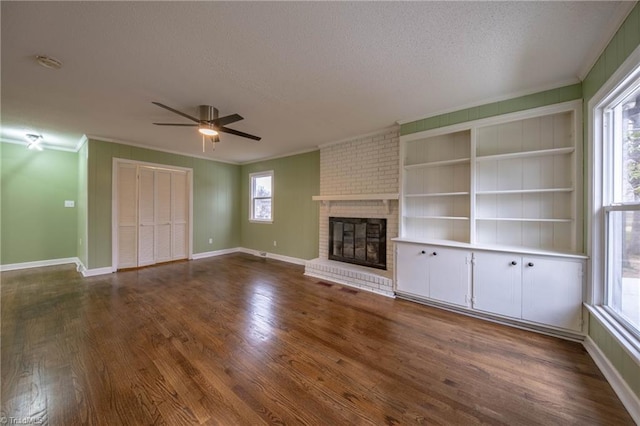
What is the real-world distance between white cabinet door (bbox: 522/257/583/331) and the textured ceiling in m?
1.91

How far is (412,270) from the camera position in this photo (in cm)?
342

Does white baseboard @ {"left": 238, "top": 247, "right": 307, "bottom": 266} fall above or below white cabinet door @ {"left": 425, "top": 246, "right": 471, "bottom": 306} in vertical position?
below

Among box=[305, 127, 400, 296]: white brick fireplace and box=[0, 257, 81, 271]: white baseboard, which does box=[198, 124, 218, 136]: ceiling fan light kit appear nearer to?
box=[305, 127, 400, 296]: white brick fireplace

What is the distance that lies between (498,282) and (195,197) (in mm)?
6313

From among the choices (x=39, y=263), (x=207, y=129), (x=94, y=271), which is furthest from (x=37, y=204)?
(x=207, y=129)

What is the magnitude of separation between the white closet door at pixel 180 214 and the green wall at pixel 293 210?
65.0 inches

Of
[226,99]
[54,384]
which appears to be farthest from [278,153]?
[54,384]

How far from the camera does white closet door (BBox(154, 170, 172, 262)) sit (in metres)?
5.48

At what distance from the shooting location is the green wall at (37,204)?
4.73 metres

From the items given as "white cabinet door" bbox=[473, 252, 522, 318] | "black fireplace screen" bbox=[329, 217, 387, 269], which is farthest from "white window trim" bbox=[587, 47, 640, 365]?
"black fireplace screen" bbox=[329, 217, 387, 269]

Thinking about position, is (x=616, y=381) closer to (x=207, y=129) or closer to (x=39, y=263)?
(x=207, y=129)

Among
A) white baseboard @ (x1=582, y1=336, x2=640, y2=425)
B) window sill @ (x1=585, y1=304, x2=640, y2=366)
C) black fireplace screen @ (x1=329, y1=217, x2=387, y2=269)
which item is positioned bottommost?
white baseboard @ (x1=582, y1=336, x2=640, y2=425)

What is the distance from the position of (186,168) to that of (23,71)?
3.64 m

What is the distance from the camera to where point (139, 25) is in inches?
68.7
